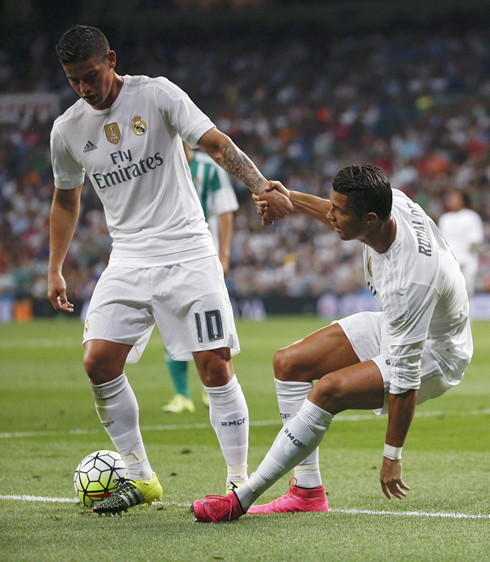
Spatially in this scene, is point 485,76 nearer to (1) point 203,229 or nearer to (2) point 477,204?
(2) point 477,204

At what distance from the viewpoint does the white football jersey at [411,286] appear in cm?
401

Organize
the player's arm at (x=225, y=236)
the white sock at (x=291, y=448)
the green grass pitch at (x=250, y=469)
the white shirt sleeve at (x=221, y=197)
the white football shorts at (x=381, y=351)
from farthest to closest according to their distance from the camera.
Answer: the white shirt sleeve at (x=221, y=197), the player's arm at (x=225, y=236), the white football shorts at (x=381, y=351), the white sock at (x=291, y=448), the green grass pitch at (x=250, y=469)

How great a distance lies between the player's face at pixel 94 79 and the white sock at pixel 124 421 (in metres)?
1.43

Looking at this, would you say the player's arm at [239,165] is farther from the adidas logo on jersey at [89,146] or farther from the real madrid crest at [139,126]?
the adidas logo on jersey at [89,146]

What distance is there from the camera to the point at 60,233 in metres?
5.04

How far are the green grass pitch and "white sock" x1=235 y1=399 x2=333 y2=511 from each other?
189 millimetres

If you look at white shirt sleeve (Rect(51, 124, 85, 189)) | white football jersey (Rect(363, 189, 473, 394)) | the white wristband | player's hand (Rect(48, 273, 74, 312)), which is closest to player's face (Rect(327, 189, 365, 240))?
white football jersey (Rect(363, 189, 473, 394))

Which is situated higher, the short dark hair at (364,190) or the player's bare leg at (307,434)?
the short dark hair at (364,190)

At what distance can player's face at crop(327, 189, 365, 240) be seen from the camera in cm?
403

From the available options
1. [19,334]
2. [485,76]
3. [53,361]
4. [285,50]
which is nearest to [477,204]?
[485,76]

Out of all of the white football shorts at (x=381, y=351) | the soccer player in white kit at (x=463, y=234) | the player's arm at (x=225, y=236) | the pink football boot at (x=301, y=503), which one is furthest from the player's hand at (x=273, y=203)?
the soccer player in white kit at (x=463, y=234)

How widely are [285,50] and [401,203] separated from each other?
29509 millimetres

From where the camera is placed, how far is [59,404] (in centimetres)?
931

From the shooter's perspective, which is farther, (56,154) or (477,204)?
(477,204)
